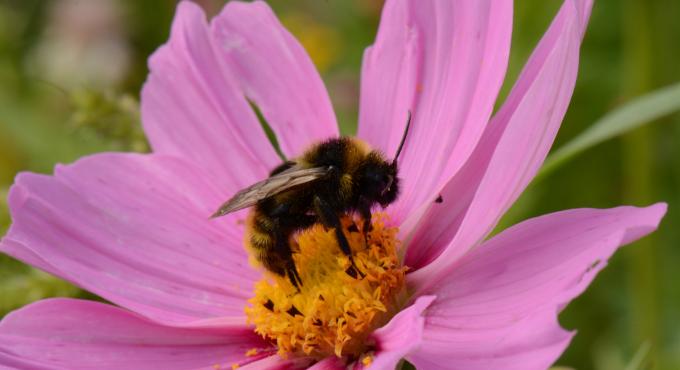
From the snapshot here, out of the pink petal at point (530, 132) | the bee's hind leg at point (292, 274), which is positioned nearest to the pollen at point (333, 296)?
the bee's hind leg at point (292, 274)

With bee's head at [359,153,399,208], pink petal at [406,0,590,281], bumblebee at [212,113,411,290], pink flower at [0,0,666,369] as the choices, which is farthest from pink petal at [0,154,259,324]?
pink petal at [406,0,590,281]

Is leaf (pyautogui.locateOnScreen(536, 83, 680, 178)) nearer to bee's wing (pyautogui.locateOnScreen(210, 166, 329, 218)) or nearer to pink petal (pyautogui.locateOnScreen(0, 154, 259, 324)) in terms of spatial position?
bee's wing (pyautogui.locateOnScreen(210, 166, 329, 218))

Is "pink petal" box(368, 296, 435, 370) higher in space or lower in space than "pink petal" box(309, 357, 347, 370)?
higher

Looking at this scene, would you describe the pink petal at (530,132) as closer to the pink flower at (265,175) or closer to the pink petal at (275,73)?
the pink flower at (265,175)

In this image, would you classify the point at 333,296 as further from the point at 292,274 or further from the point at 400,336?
the point at 400,336

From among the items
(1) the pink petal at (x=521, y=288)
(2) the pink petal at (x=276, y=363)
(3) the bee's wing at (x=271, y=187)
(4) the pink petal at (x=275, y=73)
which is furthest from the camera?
(4) the pink petal at (x=275, y=73)

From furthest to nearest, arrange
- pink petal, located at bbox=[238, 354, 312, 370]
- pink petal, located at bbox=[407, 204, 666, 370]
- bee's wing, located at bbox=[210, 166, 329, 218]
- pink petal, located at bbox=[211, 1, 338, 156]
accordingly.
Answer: pink petal, located at bbox=[211, 1, 338, 156]
pink petal, located at bbox=[238, 354, 312, 370]
bee's wing, located at bbox=[210, 166, 329, 218]
pink petal, located at bbox=[407, 204, 666, 370]
